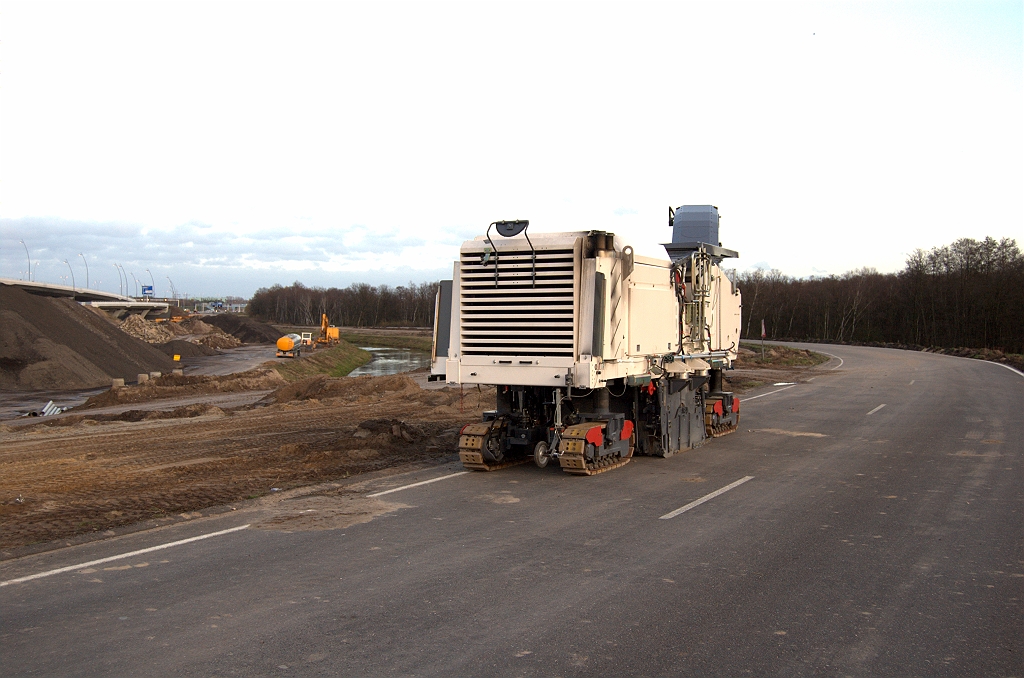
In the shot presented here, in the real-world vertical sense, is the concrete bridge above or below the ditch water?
above

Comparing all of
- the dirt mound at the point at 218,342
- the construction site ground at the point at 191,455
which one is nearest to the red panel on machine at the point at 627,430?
the construction site ground at the point at 191,455

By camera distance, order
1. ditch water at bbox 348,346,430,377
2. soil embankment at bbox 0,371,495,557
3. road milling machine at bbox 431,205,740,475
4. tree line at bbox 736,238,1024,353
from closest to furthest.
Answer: soil embankment at bbox 0,371,495,557, road milling machine at bbox 431,205,740,475, ditch water at bbox 348,346,430,377, tree line at bbox 736,238,1024,353

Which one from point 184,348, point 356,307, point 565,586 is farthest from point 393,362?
point 356,307

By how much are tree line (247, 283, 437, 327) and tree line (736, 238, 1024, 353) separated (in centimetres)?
7088

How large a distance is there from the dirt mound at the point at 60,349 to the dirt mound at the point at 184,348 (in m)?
9.23

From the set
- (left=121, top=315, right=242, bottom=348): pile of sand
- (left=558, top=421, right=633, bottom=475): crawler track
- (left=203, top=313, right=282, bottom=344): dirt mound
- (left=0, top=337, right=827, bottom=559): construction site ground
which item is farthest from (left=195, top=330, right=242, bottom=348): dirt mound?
(left=558, top=421, right=633, bottom=475): crawler track

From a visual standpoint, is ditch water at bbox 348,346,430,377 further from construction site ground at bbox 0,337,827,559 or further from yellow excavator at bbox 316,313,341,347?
construction site ground at bbox 0,337,827,559

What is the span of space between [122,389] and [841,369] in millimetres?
32128

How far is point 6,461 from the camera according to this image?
13609 mm

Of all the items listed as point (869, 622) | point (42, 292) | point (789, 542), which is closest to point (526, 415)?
point (789, 542)

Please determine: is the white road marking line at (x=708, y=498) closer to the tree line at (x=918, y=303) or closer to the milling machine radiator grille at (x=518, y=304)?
the milling machine radiator grille at (x=518, y=304)

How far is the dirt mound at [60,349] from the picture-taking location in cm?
3678

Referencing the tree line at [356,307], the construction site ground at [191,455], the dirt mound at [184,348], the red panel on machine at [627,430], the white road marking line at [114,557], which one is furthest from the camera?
the tree line at [356,307]

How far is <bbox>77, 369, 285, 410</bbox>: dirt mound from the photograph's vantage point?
29703 mm
